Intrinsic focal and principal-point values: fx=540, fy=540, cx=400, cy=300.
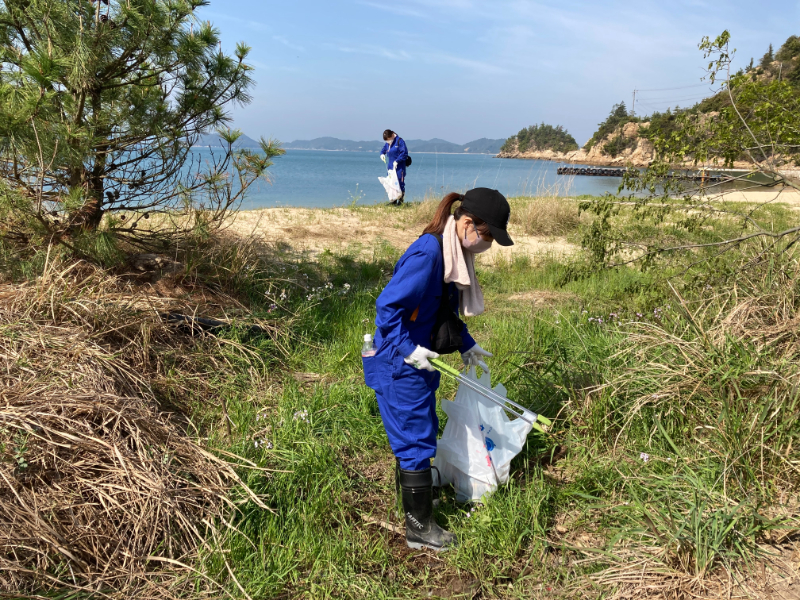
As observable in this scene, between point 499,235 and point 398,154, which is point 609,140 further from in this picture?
point 499,235

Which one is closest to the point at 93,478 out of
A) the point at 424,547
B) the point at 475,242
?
the point at 424,547

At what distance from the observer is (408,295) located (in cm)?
224

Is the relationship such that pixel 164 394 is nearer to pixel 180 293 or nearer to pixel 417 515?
pixel 180 293

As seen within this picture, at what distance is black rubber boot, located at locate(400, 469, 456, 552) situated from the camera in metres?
2.40

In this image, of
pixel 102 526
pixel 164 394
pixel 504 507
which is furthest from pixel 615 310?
pixel 102 526

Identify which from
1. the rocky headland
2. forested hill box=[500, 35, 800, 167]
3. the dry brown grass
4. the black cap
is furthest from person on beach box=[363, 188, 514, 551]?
the rocky headland

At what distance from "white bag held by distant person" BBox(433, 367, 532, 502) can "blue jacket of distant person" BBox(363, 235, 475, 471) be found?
235 mm

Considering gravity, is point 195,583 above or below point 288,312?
below

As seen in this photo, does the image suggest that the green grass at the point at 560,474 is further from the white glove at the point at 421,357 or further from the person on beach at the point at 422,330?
the white glove at the point at 421,357

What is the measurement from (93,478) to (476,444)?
170cm

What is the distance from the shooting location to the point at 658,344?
10.2ft

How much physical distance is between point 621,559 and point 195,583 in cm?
169

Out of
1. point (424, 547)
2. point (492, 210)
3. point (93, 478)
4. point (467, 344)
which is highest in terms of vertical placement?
point (492, 210)

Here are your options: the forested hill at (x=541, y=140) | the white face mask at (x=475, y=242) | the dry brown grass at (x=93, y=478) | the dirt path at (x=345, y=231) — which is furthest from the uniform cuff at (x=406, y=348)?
the forested hill at (x=541, y=140)
